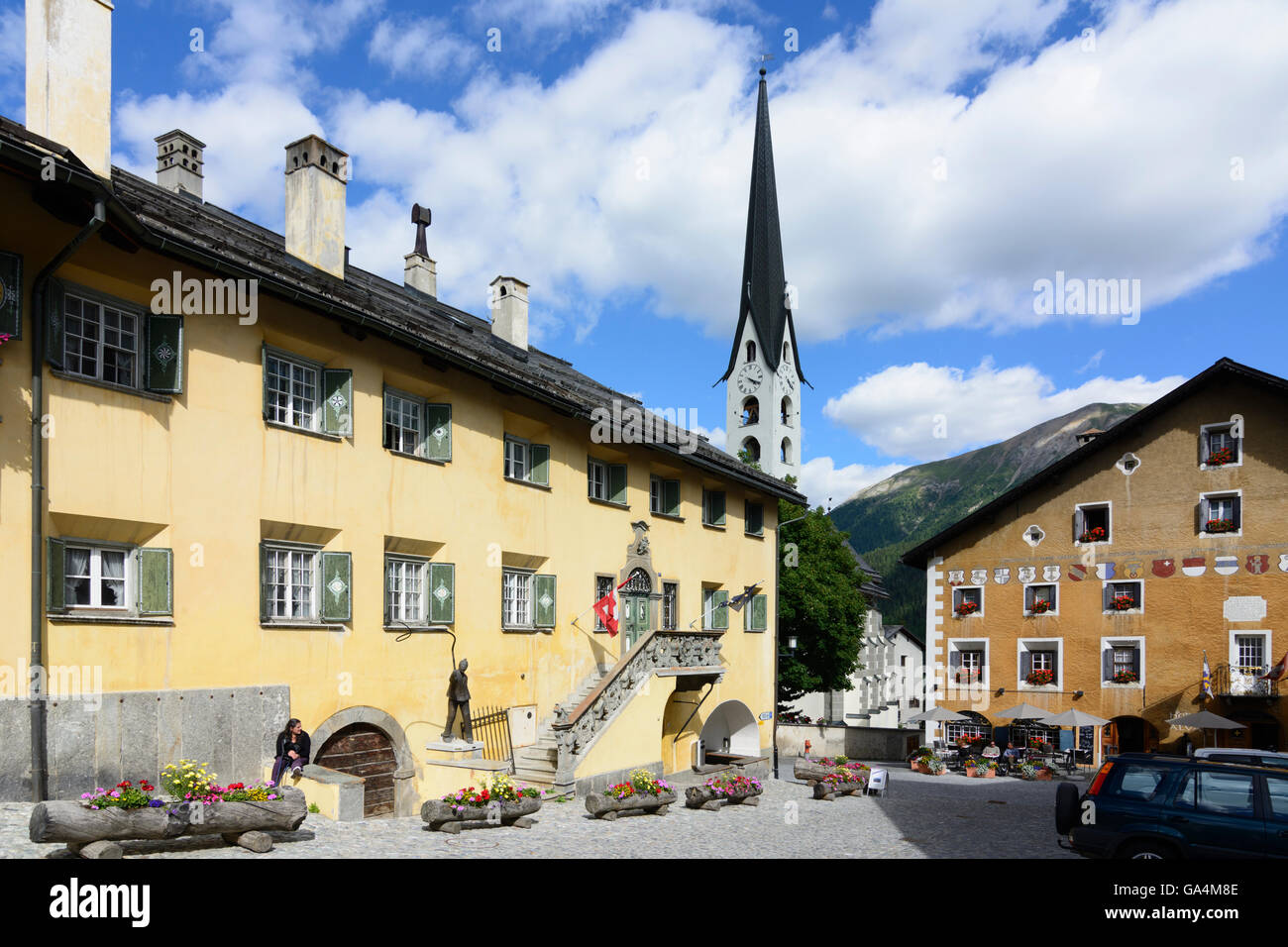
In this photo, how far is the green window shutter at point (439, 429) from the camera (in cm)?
1920

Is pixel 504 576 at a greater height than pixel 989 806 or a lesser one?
greater

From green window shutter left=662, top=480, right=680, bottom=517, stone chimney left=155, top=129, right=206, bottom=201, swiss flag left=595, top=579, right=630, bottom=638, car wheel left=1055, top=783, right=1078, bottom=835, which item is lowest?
car wheel left=1055, top=783, right=1078, bottom=835

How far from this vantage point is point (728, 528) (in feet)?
98.2

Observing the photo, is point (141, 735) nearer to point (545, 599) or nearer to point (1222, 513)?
point (545, 599)

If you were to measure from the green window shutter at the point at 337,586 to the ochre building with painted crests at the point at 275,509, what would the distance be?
0.05 meters

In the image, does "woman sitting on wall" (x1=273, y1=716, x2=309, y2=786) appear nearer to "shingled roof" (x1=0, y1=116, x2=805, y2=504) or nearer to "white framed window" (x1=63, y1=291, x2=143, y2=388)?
"white framed window" (x1=63, y1=291, x2=143, y2=388)

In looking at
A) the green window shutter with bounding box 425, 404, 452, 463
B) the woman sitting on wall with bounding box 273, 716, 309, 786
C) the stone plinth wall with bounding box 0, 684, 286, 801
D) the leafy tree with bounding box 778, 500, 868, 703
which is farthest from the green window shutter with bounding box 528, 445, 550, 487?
the leafy tree with bounding box 778, 500, 868, 703

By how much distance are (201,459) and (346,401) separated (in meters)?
3.01

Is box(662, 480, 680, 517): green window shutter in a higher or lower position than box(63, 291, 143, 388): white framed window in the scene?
lower

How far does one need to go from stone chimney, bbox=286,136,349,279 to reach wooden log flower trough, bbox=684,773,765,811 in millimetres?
12365

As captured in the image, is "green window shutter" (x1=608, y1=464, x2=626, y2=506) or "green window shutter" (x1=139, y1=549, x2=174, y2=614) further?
"green window shutter" (x1=608, y1=464, x2=626, y2=506)

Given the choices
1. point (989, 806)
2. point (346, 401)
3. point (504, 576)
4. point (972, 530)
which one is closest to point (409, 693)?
point (504, 576)

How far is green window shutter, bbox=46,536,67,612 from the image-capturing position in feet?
40.5
